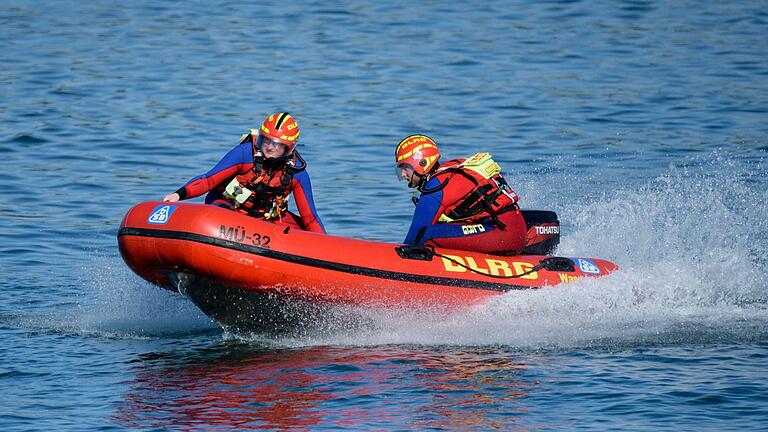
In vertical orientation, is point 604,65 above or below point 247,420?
above

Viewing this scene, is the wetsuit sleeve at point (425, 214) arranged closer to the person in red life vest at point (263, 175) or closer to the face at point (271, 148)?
the person in red life vest at point (263, 175)

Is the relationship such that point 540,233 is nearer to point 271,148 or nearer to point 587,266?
point 587,266

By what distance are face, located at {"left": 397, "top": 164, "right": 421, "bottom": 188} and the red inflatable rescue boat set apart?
55 centimetres

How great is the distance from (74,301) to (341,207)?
3.94 metres

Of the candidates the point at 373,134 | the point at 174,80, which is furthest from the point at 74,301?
the point at 174,80

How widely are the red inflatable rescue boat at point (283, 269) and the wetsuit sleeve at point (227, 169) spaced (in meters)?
0.58

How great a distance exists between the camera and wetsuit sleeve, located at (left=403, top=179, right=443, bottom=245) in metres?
9.52

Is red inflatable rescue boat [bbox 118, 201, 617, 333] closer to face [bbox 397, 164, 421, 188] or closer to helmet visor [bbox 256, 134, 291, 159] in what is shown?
face [bbox 397, 164, 421, 188]

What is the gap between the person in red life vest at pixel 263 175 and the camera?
31.1 feet

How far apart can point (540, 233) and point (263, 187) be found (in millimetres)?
2329

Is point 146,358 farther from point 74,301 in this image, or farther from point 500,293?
point 500,293

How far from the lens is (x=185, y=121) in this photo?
18453mm

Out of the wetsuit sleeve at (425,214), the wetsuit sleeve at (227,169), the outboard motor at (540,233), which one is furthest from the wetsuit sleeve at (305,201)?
the outboard motor at (540,233)

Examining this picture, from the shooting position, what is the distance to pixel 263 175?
9.58 meters
